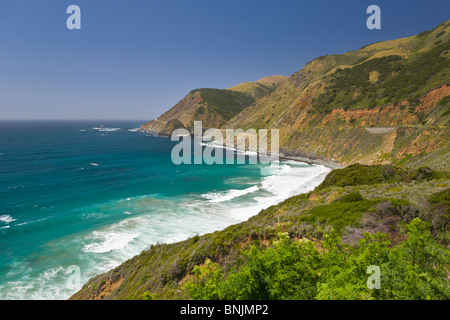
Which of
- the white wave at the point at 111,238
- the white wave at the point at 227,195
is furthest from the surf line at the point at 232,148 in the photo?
the white wave at the point at 111,238

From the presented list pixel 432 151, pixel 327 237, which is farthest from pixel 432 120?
pixel 327 237

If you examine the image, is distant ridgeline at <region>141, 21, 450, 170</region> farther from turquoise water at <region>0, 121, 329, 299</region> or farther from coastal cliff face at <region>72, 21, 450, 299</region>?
turquoise water at <region>0, 121, 329, 299</region>

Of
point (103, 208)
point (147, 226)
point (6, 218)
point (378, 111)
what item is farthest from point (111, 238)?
point (378, 111)

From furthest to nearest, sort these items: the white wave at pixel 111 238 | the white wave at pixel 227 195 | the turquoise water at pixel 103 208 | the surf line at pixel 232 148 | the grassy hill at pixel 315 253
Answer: the surf line at pixel 232 148 < the white wave at pixel 227 195 < the white wave at pixel 111 238 < the turquoise water at pixel 103 208 < the grassy hill at pixel 315 253

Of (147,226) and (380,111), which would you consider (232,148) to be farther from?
(147,226)

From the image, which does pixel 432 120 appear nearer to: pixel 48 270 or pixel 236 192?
pixel 236 192

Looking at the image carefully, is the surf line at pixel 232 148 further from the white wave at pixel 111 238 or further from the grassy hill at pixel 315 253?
the grassy hill at pixel 315 253
